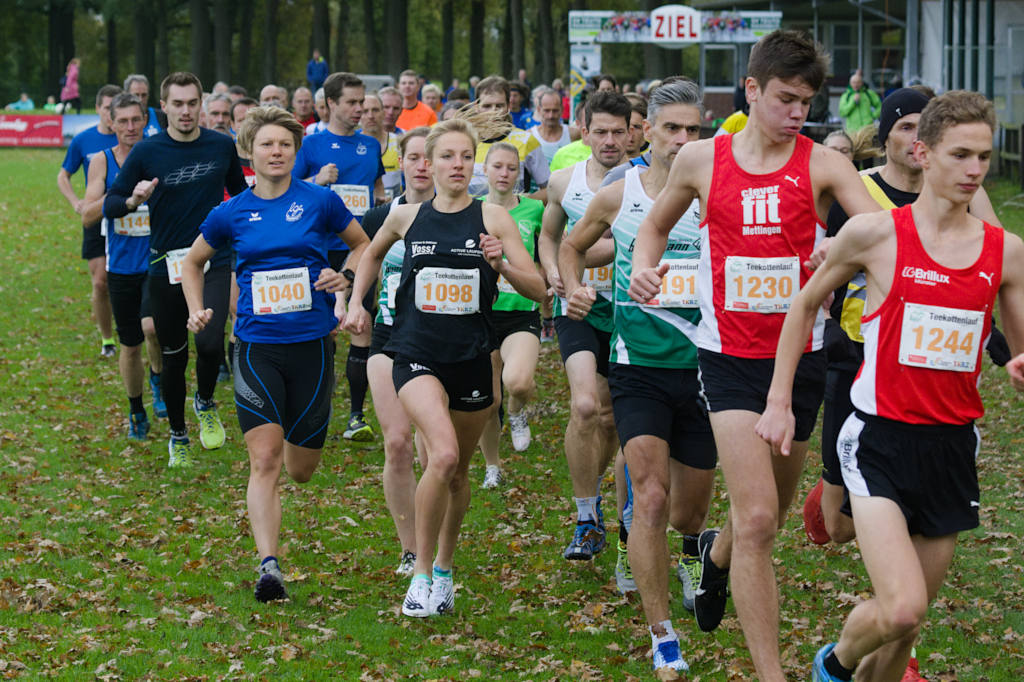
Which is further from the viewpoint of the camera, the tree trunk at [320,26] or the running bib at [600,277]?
the tree trunk at [320,26]

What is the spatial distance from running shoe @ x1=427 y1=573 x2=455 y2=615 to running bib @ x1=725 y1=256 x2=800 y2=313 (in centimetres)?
220

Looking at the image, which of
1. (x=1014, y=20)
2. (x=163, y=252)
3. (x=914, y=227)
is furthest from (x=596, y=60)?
(x=914, y=227)

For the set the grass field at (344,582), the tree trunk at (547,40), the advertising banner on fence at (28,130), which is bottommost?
the grass field at (344,582)

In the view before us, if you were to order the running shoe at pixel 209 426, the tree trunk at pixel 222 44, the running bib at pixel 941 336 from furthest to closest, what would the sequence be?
1. the tree trunk at pixel 222 44
2. the running shoe at pixel 209 426
3. the running bib at pixel 941 336

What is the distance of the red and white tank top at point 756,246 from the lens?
193 inches

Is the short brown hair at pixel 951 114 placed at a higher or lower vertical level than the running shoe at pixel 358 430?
higher

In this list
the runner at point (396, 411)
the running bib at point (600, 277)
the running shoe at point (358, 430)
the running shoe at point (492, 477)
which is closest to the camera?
the runner at point (396, 411)

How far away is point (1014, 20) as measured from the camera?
2803cm

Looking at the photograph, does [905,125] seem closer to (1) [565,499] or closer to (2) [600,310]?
(2) [600,310]

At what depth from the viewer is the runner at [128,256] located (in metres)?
9.80

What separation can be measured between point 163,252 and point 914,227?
573 centimetres

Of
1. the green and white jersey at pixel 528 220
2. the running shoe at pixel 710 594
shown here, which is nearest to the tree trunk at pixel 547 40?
the green and white jersey at pixel 528 220

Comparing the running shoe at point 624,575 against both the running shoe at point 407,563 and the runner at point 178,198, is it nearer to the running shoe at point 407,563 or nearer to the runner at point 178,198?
the running shoe at point 407,563

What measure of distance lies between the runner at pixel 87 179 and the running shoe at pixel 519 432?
3.34 metres
